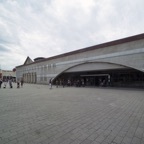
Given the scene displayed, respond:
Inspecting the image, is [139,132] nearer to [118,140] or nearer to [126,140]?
[126,140]

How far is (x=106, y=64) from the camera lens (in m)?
20.2

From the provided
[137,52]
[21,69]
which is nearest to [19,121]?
[137,52]

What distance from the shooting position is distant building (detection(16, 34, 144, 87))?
55.9ft

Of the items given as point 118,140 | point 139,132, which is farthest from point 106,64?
point 118,140

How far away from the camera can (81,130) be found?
3799 millimetres

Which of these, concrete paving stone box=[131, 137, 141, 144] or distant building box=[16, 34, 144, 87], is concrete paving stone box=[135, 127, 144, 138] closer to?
concrete paving stone box=[131, 137, 141, 144]

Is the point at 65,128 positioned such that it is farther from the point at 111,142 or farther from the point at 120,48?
the point at 120,48

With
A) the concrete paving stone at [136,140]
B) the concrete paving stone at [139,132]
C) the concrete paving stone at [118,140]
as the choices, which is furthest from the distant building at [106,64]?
the concrete paving stone at [118,140]

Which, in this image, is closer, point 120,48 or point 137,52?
point 137,52

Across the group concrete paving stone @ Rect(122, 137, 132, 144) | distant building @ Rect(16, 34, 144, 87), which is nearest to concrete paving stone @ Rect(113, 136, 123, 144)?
concrete paving stone @ Rect(122, 137, 132, 144)

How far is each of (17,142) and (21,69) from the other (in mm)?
56208

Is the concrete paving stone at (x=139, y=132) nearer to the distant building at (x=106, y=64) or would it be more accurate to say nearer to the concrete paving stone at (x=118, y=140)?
the concrete paving stone at (x=118, y=140)

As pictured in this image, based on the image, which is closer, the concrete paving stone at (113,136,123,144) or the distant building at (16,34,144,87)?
the concrete paving stone at (113,136,123,144)

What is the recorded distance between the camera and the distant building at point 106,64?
55.9ft
